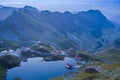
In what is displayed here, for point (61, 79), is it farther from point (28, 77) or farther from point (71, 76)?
point (28, 77)

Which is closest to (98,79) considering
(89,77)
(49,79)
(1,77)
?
(89,77)

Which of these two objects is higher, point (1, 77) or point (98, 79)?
point (1, 77)

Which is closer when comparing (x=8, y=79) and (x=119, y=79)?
(x=119, y=79)

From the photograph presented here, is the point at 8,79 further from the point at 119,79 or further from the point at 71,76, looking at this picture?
the point at 119,79

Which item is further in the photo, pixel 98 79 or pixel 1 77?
pixel 1 77

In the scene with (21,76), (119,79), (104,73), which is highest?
(21,76)

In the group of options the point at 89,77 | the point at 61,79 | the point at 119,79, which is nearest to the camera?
the point at 119,79

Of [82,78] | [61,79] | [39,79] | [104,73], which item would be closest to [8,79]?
[39,79]

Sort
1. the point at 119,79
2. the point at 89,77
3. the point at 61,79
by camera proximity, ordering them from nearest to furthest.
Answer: the point at 119,79
the point at 89,77
the point at 61,79

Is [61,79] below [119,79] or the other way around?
the other way around
